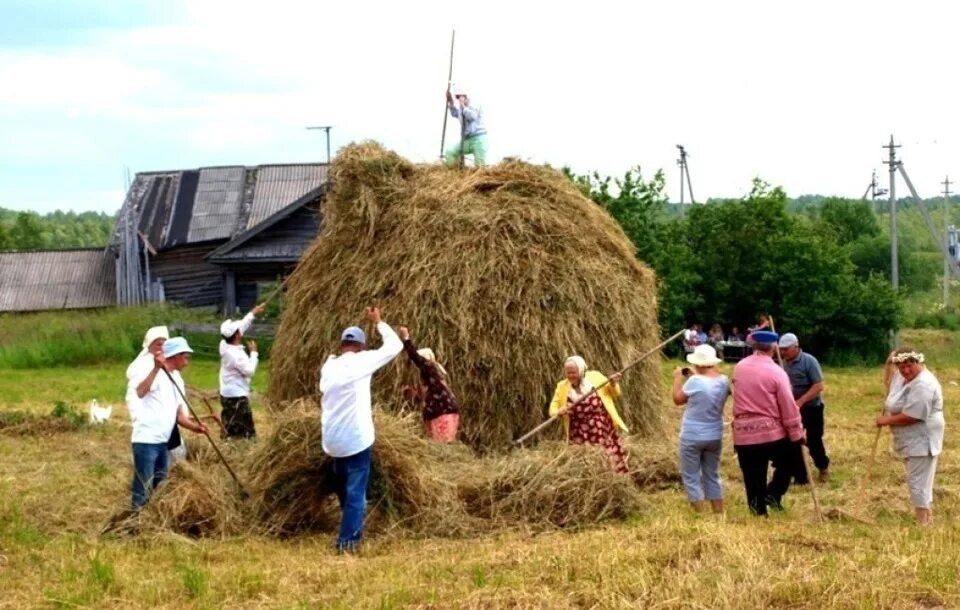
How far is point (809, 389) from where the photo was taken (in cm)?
1305

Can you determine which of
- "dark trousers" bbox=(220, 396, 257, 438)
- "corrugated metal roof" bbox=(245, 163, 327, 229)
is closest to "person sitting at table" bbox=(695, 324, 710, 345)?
"corrugated metal roof" bbox=(245, 163, 327, 229)

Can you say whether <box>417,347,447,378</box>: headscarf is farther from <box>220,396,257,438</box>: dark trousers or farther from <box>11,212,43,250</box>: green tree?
<box>11,212,43,250</box>: green tree

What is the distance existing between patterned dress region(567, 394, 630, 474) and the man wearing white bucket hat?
1.02m

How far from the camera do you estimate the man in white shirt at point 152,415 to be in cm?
1007

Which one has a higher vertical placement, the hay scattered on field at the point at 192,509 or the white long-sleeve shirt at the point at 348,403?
the white long-sleeve shirt at the point at 348,403

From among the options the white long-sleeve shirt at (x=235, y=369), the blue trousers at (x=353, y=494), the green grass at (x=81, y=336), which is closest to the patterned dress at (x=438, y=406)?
the white long-sleeve shirt at (x=235, y=369)

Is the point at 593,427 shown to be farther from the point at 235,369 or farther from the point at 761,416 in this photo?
the point at 235,369

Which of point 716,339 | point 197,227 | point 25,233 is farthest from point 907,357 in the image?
point 25,233

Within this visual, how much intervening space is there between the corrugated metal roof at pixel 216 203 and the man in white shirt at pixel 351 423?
30709 mm

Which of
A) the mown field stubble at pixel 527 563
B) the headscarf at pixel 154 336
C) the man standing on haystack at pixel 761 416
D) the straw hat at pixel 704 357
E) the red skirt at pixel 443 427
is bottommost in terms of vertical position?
the mown field stubble at pixel 527 563

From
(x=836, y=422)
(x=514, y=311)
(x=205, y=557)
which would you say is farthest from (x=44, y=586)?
(x=836, y=422)

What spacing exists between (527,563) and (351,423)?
189 centimetres

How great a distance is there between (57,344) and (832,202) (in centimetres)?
4595

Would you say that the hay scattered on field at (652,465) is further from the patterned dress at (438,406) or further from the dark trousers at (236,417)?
the dark trousers at (236,417)
